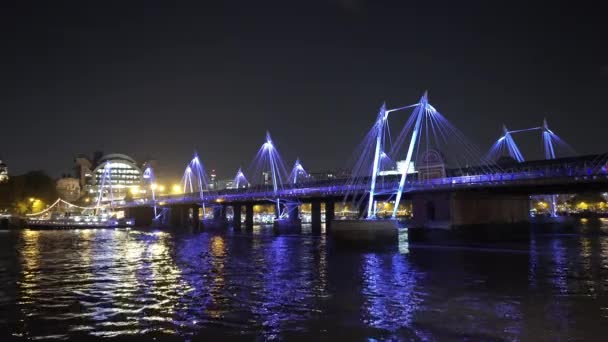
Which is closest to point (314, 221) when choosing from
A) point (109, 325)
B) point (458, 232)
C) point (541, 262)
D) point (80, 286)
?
point (458, 232)

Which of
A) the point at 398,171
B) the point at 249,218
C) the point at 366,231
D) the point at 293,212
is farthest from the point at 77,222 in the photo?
the point at 366,231

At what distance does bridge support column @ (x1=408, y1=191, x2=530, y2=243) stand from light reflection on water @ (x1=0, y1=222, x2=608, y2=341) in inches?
1023

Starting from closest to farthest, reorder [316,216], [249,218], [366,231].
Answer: [366,231]
[316,216]
[249,218]

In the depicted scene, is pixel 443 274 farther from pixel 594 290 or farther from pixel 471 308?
pixel 471 308

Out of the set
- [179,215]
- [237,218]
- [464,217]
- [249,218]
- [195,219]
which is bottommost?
[195,219]

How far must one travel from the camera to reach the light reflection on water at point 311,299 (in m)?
17.7

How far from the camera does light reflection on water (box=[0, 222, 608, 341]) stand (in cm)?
1767

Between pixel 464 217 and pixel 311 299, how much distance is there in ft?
165

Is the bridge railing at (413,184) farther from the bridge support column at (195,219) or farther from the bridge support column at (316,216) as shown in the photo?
the bridge support column at (195,219)

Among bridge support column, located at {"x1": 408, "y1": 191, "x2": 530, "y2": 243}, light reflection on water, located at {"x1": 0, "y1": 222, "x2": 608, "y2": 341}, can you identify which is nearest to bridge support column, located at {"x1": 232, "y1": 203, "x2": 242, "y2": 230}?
bridge support column, located at {"x1": 408, "y1": 191, "x2": 530, "y2": 243}

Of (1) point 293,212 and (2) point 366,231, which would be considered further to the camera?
(1) point 293,212

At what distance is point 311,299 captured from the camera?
77.9 ft

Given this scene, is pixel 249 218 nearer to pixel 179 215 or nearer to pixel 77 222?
pixel 179 215

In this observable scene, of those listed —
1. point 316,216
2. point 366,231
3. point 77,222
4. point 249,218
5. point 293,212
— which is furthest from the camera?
point 77,222
